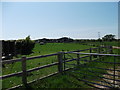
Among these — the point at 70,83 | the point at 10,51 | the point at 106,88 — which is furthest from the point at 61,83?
the point at 10,51

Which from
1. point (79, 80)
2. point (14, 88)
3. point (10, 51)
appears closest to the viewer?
point (14, 88)

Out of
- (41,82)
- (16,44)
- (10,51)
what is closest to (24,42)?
(16,44)

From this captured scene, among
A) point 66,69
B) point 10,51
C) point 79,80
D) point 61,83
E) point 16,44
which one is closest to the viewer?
point 61,83

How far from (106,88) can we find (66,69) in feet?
9.02

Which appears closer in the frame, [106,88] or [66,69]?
[106,88]

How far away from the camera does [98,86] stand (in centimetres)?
573

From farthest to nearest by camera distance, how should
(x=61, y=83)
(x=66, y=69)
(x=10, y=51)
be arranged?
(x=10, y=51) → (x=66, y=69) → (x=61, y=83)

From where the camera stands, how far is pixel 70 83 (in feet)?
18.9

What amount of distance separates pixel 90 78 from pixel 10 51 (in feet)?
42.8

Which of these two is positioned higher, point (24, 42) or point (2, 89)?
point (24, 42)

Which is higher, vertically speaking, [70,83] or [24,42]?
[24,42]

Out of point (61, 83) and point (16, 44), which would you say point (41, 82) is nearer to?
point (61, 83)

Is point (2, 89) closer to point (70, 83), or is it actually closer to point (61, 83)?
point (61, 83)

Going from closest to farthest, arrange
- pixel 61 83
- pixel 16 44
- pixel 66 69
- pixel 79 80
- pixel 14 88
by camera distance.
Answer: pixel 14 88, pixel 61 83, pixel 79 80, pixel 66 69, pixel 16 44
